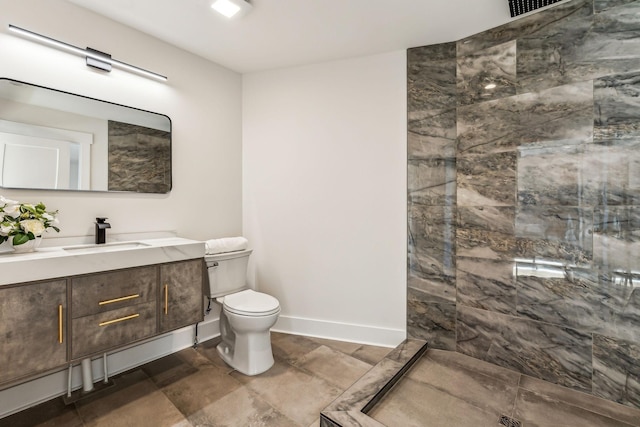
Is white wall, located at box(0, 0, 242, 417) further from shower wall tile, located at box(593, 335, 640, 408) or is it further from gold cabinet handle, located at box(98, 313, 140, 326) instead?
shower wall tile, located at box(593, 335, 640, 408)

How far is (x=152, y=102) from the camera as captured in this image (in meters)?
2.39

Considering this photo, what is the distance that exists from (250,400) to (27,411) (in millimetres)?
1292

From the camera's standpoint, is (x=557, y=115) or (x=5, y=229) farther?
(x=557, y=115)

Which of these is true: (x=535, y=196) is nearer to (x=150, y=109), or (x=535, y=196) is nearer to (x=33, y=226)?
(x=150, y=109)

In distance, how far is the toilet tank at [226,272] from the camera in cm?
244

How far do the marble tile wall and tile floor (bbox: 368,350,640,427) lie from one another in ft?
0.40

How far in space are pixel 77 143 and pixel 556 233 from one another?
10.6 ft

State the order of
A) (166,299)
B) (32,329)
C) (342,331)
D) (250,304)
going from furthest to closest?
1. (342,331)
2. (250,304)
3. (166,299)
4. (32,329)

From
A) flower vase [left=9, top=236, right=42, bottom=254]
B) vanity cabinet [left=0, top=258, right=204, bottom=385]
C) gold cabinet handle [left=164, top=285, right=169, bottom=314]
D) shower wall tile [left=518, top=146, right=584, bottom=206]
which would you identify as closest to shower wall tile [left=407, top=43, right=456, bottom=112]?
shower wall tile [left=518, top=146, right=584, bottom=206]

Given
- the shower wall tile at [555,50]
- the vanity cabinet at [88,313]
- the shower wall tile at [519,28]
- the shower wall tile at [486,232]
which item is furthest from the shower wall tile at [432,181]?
the vanity cabinet at [88,313]

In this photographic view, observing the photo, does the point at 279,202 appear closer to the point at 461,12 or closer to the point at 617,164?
the point at 461,12

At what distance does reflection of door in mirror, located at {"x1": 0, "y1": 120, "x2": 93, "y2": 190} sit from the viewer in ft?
5.82

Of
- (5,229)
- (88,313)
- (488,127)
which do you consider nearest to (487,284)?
(488,127)

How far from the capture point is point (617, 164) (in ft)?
5.92
